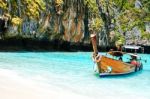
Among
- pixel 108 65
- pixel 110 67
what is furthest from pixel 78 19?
pixel 108 65

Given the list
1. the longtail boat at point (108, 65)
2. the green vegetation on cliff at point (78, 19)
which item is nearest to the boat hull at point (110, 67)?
the longtail boat at point (108, 65)

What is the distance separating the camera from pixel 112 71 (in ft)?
50.8

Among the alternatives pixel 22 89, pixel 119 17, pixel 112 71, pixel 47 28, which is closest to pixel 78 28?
pixel 47 28

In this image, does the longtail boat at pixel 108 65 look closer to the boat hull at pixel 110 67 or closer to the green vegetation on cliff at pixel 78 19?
the boat hull at pixel 110 67

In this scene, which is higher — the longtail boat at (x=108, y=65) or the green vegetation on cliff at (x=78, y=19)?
the green vegetation on cliff at (x=78, y=19)

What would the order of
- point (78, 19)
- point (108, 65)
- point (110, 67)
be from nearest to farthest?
point (108, 65), point (110, 67), point (78, 19)

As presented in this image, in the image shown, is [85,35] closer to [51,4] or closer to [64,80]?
[51,4]

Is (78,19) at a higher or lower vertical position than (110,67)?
higher

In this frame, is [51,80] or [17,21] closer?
[51,80]

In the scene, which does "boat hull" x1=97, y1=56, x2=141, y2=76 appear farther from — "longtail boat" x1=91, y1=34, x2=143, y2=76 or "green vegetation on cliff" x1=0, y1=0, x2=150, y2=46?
"green vegetation on cliff" x1=0, y1=0, x2=150, y2=46

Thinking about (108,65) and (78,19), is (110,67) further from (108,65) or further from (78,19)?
(78,19)

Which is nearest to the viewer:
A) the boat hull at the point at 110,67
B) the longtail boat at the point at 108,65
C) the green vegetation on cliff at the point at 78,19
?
the longtail boat at the point at 108,65

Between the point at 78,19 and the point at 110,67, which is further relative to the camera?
the point at 78,19

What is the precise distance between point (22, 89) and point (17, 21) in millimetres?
17489
